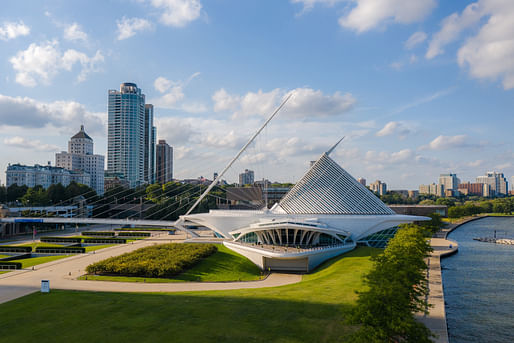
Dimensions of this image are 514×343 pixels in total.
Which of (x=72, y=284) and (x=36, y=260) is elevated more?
(x=72, y=284)

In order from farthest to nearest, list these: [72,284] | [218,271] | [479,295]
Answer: [218,271]
[479,295]
[72,284]

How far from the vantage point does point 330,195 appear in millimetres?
59469

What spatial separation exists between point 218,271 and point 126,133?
145001 millimetres

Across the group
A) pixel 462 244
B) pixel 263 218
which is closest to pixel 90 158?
pixel 263 218

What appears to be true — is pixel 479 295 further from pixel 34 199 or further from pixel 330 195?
pixel 34 199

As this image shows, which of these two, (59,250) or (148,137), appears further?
(148,137)

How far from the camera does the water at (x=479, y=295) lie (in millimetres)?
24953

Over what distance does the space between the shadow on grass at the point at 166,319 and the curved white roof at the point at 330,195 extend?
114 ft

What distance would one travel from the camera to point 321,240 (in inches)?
2013

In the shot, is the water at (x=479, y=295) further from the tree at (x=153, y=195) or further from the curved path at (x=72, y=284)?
the tree at (x=153, y=195)

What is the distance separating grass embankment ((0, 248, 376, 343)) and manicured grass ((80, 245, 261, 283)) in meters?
6.12

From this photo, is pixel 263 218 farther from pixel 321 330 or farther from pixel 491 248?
pixel 491 248

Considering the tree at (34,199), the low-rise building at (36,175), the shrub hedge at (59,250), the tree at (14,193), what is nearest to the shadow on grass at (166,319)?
the shrub hedge at (59,250)

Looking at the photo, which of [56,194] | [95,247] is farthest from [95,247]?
[56,194]
